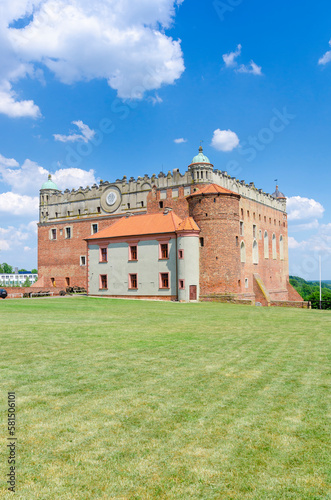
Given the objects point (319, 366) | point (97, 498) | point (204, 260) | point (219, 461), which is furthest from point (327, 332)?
point (204, 260)

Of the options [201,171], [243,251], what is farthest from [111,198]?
[243,251]

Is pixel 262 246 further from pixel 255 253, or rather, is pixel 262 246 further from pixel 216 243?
pixel 216 243

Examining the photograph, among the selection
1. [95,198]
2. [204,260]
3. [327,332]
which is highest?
[95,198]

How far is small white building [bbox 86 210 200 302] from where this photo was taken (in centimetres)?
3709

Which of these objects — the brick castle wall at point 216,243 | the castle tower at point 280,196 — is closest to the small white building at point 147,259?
the brick castle wall at point 216,243

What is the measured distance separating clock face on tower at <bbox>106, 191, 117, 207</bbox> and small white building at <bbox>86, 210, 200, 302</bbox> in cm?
798

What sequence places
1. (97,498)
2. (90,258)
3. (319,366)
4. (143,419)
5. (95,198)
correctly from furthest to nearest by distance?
1. (95,198)
2. (90,258)
3. (319,366)
4. (143,419)
5. (97,498)

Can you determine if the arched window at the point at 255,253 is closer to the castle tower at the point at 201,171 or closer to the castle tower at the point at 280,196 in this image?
the castle tower at the point at 201,171

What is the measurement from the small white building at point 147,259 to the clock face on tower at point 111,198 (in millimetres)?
7976

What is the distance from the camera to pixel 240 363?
9.02 m

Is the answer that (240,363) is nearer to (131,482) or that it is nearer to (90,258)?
(131,482)

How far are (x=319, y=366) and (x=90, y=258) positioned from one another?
36989mm

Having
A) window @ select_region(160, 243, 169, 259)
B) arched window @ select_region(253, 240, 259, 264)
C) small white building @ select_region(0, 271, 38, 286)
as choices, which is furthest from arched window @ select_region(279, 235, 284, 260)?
small white building @ select_region(0, 271, 38, 286)

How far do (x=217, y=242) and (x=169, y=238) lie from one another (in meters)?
4.43
